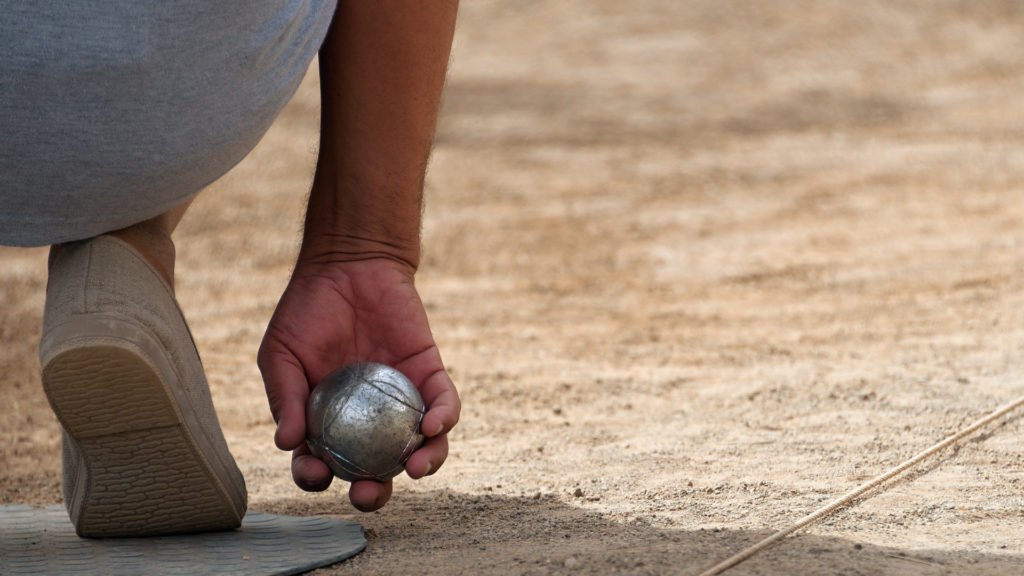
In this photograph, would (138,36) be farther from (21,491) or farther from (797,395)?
(797,395)

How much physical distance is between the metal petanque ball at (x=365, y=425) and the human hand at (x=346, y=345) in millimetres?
24

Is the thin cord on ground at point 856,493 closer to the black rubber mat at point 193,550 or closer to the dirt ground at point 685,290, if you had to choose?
the dirt ground at point 685,290

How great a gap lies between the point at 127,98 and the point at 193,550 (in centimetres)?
76

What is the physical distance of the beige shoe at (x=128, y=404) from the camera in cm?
214

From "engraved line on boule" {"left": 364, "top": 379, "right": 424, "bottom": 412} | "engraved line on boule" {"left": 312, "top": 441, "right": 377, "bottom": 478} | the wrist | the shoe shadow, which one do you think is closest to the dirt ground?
the shoe shadow

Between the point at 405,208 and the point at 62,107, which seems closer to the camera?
the point at 62,107

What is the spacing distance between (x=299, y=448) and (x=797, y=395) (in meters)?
1.42

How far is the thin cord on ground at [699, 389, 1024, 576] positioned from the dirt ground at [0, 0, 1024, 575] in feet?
0.10

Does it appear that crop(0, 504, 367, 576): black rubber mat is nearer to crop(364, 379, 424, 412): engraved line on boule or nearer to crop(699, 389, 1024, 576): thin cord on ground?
crop(364, 379, 424, 412): engraved line on boule

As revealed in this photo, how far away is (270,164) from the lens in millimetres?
7551

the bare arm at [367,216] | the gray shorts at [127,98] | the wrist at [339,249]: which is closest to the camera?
the gray shorts at [127,98]

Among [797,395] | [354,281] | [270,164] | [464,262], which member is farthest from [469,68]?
[354,281]

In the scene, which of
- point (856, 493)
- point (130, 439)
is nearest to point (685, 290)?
point (856, 493)

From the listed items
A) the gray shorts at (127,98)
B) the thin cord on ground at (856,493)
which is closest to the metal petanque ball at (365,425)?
the gray shorts at (127,98)
